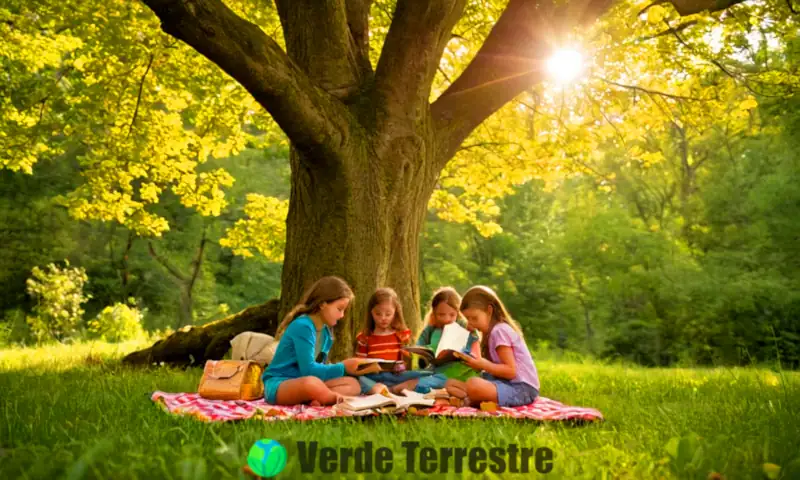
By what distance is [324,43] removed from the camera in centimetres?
729

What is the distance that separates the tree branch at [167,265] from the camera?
26.6 metres

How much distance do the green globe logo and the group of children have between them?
294cm

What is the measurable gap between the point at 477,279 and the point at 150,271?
40.7ft

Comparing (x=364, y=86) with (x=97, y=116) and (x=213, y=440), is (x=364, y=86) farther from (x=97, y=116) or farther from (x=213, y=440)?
(x=97, y=116)

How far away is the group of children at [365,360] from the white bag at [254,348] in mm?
727

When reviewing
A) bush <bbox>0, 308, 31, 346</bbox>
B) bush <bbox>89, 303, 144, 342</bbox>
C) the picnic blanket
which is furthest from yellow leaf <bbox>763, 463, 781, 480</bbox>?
bush <bbox>0, 308, 31, 346</bbox>

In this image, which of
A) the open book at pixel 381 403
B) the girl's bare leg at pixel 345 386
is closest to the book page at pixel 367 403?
the open book at pixel 381 403

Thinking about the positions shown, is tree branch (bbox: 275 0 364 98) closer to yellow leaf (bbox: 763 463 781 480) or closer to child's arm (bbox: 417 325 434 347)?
child's arm (bbox: 417 325 434 347)

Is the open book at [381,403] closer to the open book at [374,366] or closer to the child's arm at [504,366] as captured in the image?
the open book at [374,366]

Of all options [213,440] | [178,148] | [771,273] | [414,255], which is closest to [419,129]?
[414,255]

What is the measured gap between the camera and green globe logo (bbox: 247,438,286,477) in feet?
8.36

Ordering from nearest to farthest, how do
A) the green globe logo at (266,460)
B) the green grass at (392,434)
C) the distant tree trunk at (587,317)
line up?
1. the green globe logo at (266,460)
2. the green grass at (392,434)
3. the distant tree trunk at (587,317)

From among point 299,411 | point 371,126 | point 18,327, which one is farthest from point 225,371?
point 18,327

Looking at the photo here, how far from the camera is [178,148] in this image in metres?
11.8
